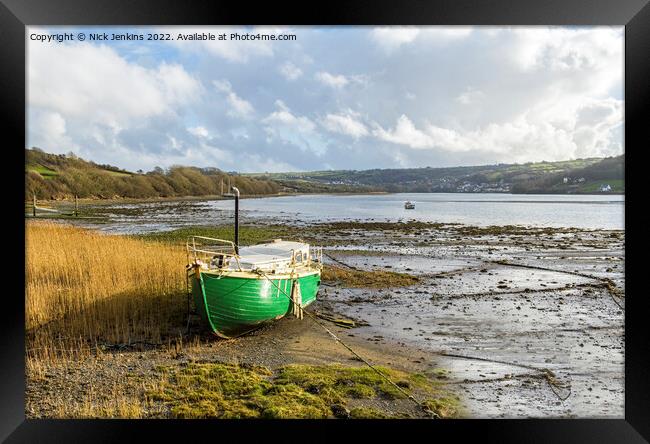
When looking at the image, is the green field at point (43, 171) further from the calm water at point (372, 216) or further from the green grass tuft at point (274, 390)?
the green grass tuft at point (274, 390)

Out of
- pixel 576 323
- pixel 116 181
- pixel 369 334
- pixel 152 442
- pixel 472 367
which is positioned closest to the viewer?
pixel 152 442

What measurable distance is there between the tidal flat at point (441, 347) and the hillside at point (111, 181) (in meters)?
19.3

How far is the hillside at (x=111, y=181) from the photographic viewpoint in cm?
3631

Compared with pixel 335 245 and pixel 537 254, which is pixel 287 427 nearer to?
pixel 335 245

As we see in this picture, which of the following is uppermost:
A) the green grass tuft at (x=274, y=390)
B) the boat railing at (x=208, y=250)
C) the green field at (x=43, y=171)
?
the green field at (x=43, y=171)

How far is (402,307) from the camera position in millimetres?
12383

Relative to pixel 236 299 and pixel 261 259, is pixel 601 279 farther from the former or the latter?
pixel 236 299

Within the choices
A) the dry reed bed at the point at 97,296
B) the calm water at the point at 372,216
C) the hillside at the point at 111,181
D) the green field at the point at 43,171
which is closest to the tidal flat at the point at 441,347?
the dry reed bed at the point at 97,296

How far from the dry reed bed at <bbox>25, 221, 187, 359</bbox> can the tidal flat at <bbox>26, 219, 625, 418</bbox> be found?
2.15ft

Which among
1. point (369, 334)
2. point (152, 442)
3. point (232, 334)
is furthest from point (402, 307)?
point (152, 442)

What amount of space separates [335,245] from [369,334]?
13.3 metres

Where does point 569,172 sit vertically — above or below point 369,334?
above
